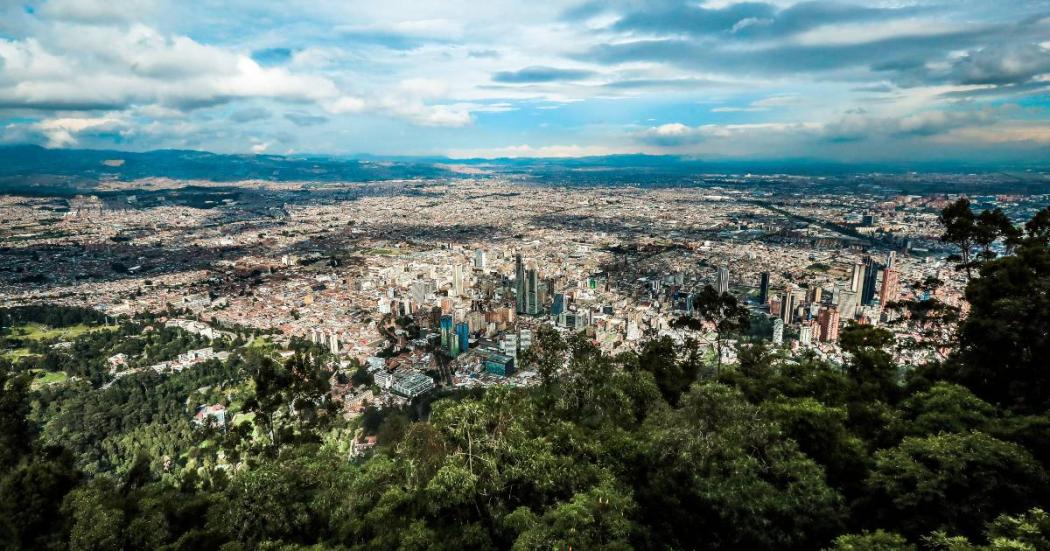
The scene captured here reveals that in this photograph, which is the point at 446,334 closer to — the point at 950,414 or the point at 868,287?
the point at 950,414

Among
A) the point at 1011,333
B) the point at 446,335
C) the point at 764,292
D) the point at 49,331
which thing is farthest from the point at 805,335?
the point at 49,331

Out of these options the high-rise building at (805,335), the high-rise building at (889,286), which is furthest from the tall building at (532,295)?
the high-rise building at (889,286)

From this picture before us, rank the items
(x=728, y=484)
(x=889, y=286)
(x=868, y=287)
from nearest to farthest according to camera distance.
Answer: (x=728, y=484), (x=889, y=286), (x=868, y=287)

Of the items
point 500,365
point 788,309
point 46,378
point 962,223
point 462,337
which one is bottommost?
point 46,378

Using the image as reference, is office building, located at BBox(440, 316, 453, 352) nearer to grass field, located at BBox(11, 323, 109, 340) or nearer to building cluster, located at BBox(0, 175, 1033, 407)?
building cluster, located at BBox(0, 175, 1033, 407)

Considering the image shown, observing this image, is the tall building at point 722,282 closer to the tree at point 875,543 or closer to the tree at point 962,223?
the tree at point 962,223

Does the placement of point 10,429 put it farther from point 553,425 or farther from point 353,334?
point 353,334

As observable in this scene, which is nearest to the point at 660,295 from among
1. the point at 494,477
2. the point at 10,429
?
the point at 494,477

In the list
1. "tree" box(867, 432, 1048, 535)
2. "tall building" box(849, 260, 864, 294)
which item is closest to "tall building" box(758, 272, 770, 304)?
"tall building" box(849, 260, 864, 294)

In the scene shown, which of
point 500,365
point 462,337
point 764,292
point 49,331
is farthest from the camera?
point 764,292
